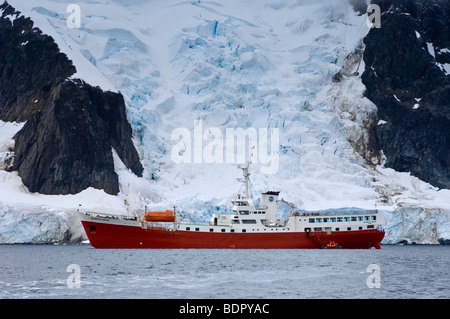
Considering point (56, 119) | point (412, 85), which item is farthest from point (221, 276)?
point (412, 85)

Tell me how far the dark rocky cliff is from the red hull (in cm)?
2440

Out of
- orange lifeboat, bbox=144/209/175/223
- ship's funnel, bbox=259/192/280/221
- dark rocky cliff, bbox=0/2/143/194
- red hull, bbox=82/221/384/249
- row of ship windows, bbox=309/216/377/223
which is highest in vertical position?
dark rocky cliff, bbox=0/2/143/194

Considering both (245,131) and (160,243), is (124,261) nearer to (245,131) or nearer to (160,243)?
(160,243)

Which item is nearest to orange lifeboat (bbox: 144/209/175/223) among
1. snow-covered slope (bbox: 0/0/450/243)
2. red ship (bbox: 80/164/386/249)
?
red ship (bbox: 80/164/386/249)

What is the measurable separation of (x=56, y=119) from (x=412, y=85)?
57.6 metres

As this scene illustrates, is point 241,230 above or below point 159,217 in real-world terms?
below

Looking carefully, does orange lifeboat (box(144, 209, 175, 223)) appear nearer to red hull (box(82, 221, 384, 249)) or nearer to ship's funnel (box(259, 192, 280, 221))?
red hull (box(82, 221, 384, 249))

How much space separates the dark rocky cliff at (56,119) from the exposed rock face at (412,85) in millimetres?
40687

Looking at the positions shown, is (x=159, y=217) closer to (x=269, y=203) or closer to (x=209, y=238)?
(x=209, y=238)

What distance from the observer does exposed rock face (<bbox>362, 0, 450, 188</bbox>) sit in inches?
4139

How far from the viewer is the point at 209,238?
69.4 m

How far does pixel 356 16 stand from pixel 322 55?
14473 millimetres

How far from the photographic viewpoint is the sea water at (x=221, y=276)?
112 feet
